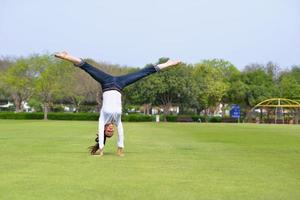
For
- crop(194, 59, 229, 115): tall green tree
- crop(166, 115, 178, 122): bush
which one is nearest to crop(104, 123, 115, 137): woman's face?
crop(166, 115, 178, 122): bush

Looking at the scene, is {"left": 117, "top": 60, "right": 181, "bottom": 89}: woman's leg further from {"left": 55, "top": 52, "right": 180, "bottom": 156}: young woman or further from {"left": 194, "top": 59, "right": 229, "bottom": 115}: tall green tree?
{"left": 194, "top": 59, "right": 229, "bottom": 115}: tall green tree

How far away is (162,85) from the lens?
7681 centimetres

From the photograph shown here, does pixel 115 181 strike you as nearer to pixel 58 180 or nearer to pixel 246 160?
pixel 58 180

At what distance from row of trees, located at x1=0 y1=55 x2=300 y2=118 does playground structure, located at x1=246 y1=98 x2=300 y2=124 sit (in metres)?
6.04

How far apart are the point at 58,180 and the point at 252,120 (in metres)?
69.6

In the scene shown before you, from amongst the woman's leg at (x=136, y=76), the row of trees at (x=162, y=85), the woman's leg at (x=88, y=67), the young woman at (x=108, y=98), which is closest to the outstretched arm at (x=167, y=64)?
the woman's leg at (x=136, y=76)

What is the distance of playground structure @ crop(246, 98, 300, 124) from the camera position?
74.3m

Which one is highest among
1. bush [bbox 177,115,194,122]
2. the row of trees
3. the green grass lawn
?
the row of trees

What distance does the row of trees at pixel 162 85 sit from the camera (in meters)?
76.4

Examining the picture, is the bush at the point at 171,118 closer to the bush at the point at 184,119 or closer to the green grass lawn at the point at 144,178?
the bush at the point at 184,119

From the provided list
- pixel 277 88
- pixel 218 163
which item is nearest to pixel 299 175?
pixel 218 163

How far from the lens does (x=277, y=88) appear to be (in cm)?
9069

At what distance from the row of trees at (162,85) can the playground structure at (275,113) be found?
6.04 metres

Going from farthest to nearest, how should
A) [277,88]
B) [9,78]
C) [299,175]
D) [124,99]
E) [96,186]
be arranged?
1. [277,88]
2. [124,99]
3. [9,78]
4. [299,175]
5. [96,186]
